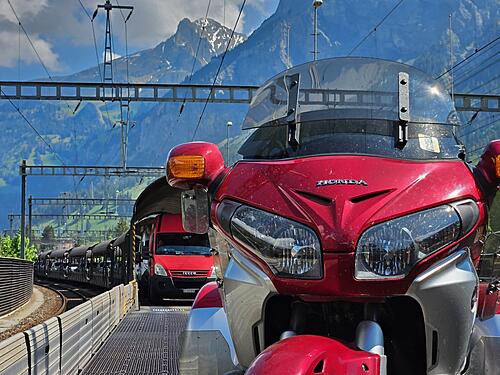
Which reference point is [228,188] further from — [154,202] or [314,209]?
[154,202]

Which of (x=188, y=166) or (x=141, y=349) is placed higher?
(x=188, y=166)

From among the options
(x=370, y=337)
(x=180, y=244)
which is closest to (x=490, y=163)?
(x=370, y=337)

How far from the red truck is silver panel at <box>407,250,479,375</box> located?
18.2 meters

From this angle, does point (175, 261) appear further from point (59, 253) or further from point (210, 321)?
point (59, 253)

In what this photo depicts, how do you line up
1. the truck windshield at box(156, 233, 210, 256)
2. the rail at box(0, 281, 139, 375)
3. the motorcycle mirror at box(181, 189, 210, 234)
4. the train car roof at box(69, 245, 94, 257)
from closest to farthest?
the motorcycle mirror at box(181, 189, 210, 234) → the rail at box(0, 281, 139, 375) → the truck windshield at box(156, 233, 210, 256) → the train car roof at box(69, 245, 94, 257)

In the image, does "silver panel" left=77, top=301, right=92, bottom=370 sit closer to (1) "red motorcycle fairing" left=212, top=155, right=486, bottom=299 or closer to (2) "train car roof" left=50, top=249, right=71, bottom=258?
(1) "red motorcycle fairing" left=212, top=155, right=486, bottom=299

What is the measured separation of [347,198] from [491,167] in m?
0.72

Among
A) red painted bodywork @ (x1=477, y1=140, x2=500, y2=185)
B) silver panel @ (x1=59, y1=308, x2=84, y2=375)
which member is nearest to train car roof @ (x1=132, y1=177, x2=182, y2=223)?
silver panel @ (x1=59, y1=308, x2=84, y2=375)

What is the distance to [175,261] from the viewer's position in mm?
21656

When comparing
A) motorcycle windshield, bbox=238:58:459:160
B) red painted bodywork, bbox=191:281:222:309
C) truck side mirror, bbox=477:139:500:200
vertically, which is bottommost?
red painted bodywork, bbox=191:281:222:309

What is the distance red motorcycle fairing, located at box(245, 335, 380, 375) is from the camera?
2.28 metres

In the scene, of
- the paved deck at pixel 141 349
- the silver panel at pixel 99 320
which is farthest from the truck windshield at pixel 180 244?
the silver panel at pixel 99 320

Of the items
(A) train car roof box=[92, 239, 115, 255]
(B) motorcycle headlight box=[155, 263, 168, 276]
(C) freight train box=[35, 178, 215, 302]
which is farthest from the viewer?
(A) train car roof box=[92, 239, 115, 255]

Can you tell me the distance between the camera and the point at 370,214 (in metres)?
2.63
